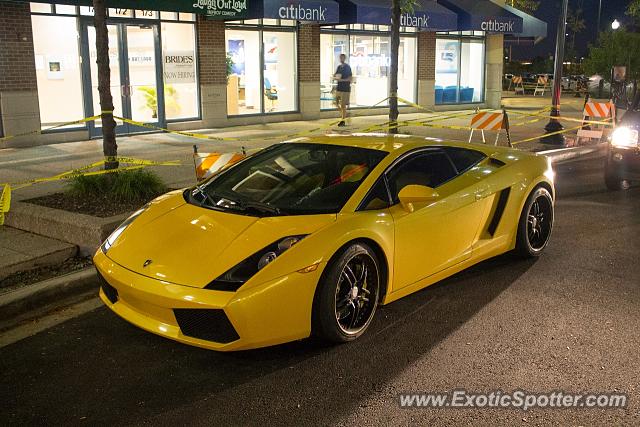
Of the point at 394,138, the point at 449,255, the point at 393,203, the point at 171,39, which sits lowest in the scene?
the point at 449,255

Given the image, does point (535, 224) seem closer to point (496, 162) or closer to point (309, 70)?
point (496, 162)

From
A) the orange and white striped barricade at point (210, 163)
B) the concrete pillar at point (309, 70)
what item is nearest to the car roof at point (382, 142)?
the orange and white striped barricade at point (210, 163)

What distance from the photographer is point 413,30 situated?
2353cm

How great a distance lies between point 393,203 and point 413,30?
64.2 feet

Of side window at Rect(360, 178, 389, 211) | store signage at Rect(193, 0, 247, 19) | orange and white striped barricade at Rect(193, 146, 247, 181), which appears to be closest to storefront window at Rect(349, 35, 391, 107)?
store signage at Rect(193, 0, 247, 19)

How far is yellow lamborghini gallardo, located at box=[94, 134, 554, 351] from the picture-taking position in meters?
4.23

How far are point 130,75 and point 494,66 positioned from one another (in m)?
15.4

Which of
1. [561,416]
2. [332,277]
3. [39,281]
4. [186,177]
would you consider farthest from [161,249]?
[186,177]

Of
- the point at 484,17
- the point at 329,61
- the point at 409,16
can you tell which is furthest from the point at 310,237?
the point at 484,17

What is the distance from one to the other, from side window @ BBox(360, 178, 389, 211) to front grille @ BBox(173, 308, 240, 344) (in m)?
1.37

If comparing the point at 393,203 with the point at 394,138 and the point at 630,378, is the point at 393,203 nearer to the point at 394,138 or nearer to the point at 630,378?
the point at 394,138

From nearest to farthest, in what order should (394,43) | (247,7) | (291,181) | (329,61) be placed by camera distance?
(291,181), (394,43), (247,7), (329,61)

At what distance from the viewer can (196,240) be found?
15.1 ft

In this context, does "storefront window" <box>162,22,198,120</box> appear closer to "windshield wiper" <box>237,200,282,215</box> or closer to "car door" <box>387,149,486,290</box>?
"car door" <box>387,149,486,290</box>
